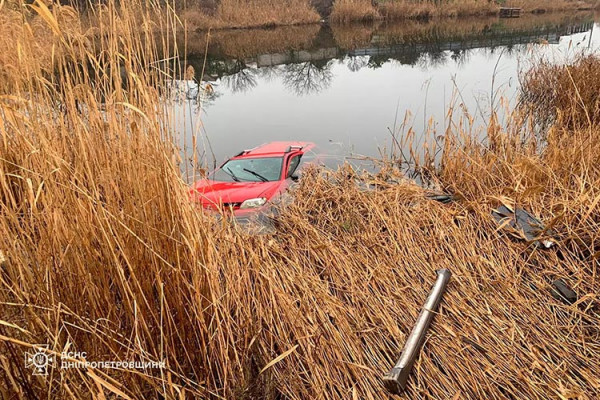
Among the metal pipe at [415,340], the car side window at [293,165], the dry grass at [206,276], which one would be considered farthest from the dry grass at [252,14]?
the metal pipe at [415,340]

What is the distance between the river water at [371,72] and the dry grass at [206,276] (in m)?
2.21

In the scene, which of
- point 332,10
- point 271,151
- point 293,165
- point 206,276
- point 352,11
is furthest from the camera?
point 332,10

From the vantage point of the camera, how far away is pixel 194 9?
19.7m

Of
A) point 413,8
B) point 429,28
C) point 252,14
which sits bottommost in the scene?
point 429,28

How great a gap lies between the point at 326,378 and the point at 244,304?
1.57 ft

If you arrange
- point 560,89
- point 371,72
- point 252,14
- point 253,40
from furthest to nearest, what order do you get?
point 252,14, point 253,40, point 371,72, point 560,89

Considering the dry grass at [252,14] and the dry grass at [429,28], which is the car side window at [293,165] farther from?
the dry grass at [252,14]

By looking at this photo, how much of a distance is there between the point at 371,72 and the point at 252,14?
982 cm

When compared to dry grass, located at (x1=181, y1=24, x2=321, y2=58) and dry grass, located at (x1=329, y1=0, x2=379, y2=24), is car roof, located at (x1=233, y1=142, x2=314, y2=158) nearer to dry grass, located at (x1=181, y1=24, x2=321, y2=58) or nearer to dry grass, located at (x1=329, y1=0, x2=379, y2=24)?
dry grass, located at (x1=181, y1=24, x2=321, y2=58)

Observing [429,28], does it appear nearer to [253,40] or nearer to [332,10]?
[332,10]

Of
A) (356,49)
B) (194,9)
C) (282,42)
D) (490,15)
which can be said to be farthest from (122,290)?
(490,15)

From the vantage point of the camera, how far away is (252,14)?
66.8 feet

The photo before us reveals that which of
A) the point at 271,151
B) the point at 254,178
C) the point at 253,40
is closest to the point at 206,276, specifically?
the point at 254,178

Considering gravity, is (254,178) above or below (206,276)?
below
